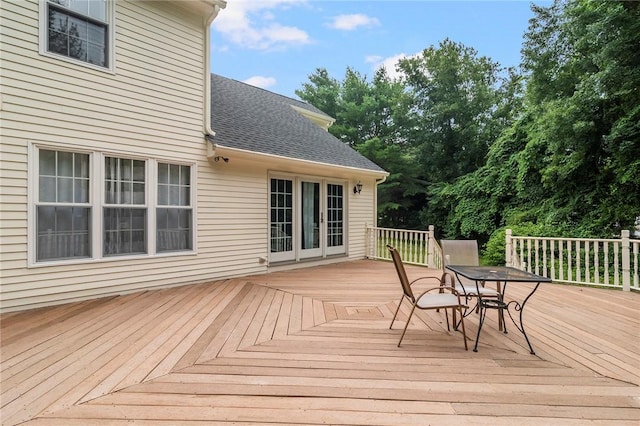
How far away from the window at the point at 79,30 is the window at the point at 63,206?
1414 mm

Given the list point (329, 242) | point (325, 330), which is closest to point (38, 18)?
point (325, 330)

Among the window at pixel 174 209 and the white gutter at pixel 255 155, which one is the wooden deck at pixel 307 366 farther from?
the white gutter at pixel 255 155

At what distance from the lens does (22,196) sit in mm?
4156

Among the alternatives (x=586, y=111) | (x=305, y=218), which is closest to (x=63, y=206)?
(x=305, y=218)

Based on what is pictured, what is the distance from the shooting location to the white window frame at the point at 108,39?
4.30 m

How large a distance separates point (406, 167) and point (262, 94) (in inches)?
377

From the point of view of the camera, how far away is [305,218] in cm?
778

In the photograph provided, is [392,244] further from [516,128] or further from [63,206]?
[516,128]

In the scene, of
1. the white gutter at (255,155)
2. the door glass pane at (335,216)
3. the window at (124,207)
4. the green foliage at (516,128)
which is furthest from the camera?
the door glass pane at (335,216)

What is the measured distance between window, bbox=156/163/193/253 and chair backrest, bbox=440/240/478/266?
13.7 ft

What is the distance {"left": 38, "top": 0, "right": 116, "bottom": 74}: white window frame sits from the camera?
4305 millimetres

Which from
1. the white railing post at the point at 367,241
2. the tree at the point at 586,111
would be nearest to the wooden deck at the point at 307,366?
the white railing post at the point at 367,241

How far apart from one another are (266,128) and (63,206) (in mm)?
4568

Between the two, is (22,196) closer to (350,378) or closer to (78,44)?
(78,44)
